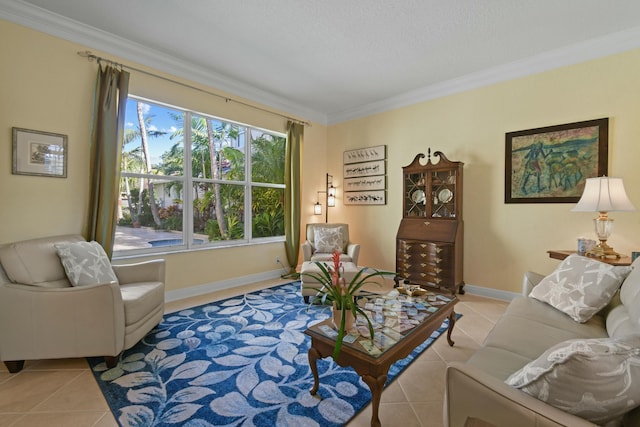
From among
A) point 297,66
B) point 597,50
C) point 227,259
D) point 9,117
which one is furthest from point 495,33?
point 9,117

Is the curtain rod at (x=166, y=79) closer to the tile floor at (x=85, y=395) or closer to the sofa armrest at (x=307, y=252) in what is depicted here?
the sofa armrest at (x=307, y=252)

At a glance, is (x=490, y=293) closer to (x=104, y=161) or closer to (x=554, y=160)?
(x=554, y=160)

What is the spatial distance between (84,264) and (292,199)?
2.84 meters

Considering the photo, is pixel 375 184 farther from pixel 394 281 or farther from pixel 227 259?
pixel 227 259

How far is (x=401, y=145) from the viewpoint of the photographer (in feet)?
14.5

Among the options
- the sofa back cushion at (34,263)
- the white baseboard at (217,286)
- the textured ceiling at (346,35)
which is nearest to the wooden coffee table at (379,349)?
the sofa back cushion at (34,263)

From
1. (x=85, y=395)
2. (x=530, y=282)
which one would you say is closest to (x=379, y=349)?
(x=530, y=282)

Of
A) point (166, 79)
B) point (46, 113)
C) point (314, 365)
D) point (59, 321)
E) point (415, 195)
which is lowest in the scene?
point (314, 365)

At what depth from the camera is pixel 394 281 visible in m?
4.10

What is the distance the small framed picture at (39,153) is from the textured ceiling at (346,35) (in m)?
0.98

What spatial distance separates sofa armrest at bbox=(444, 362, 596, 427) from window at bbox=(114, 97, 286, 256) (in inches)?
132

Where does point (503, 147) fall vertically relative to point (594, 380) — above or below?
above

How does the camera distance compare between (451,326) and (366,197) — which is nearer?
(451,326)

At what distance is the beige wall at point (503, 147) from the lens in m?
2.83
